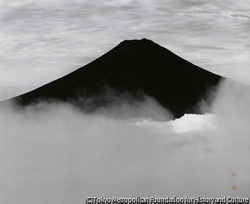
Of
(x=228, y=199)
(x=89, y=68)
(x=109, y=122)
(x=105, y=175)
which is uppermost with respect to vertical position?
(x=89, y=68)

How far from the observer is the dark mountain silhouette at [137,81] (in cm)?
7138

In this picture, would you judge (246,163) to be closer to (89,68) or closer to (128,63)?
(128,63)

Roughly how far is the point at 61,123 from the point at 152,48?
116ft

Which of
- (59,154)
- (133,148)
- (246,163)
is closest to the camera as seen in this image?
(246,163)

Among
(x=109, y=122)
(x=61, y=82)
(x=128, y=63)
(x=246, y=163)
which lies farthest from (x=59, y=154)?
(x=246, y=163)

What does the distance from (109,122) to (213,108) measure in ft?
89.5

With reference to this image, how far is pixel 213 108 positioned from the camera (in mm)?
74562

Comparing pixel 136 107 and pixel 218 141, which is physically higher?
pixel 136 107

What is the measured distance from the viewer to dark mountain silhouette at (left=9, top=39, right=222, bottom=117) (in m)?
71.4

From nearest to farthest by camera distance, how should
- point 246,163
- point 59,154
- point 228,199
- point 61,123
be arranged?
point 228,199
point 246,163
point 59,154
point 61,123

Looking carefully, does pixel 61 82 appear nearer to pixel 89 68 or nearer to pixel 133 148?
pixel 89 68

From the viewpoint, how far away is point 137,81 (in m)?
73.4

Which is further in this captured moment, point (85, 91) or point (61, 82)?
point (61, 82)

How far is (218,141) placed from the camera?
2940 inches
